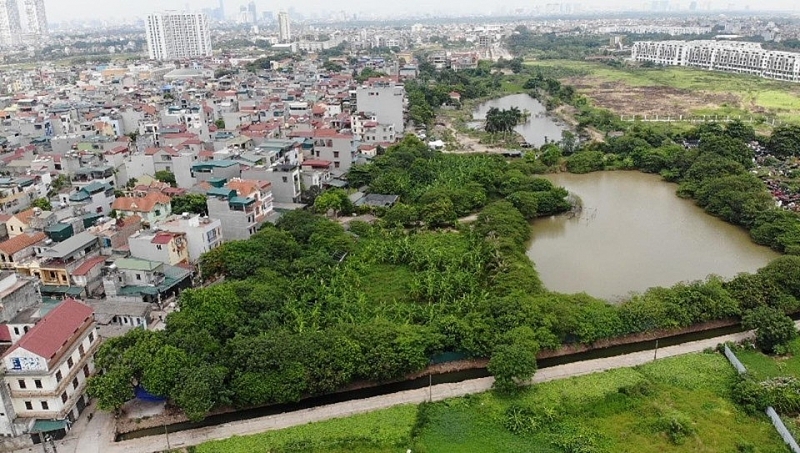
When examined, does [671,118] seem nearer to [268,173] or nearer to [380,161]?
[380,161]

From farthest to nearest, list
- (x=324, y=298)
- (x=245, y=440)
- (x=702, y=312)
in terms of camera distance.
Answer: (x=324, y=298) < (x=702, y=312) < (x=245, y=440)

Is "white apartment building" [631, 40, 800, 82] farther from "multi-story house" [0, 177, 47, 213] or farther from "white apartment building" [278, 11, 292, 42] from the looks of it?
"white apartment building" [278, 11, 292, 42]

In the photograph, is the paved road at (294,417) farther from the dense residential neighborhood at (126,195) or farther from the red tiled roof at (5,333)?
the red tiled roof at (5,333)

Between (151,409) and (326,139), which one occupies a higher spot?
(326,139)

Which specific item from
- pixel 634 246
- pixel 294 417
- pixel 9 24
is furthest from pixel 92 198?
pixel 9 24

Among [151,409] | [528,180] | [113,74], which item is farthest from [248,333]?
[113,74]

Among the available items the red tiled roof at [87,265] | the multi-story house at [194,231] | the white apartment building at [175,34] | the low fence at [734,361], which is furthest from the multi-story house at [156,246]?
the white apartment building at [175,34]

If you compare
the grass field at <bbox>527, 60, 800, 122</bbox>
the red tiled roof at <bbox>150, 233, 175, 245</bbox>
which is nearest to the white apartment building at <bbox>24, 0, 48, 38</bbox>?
the grass field at <bbox>527, 60, 800, 122</bbox>

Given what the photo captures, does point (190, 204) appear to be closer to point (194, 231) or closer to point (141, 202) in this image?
point (141, 202)
